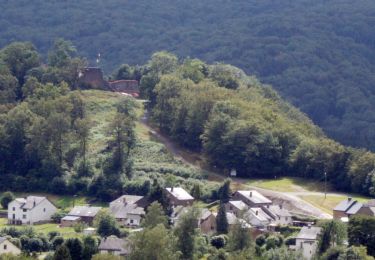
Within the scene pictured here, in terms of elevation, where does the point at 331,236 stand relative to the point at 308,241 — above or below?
above

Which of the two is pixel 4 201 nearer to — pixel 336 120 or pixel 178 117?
pixel 178 117

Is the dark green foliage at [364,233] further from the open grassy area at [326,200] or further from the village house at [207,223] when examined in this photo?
the open grassy area at [326,200]

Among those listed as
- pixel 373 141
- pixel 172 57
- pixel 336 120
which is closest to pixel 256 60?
pixel 336 120

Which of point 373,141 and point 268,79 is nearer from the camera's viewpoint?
point 373,141

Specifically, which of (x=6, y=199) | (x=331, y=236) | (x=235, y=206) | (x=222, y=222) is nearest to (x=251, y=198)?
(x=235, y=206)

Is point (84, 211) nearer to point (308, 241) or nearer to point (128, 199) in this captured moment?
point (128, 199)

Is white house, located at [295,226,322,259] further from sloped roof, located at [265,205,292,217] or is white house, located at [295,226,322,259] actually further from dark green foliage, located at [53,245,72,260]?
dark green foliage, located at [53,245,72,260]
